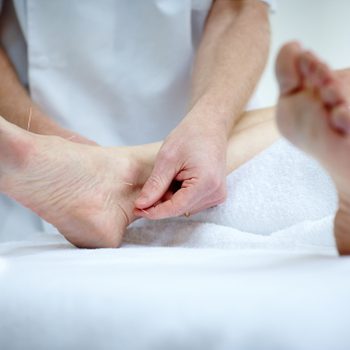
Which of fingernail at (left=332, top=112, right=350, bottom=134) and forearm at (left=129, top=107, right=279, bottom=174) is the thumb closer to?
forearm at (left=129, top=107, right=279, bottom=174)

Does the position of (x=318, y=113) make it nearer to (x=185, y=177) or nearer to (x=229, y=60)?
(x=185, y=177)

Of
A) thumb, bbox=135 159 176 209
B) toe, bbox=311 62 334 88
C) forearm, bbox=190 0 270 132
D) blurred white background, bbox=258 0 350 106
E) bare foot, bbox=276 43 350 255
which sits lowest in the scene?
blurred white background, bbox=258 0 350 106

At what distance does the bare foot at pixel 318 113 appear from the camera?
49 centimetres

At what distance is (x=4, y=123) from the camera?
641mm

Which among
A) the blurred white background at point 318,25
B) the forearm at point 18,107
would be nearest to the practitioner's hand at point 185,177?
the forearm at point 18,107

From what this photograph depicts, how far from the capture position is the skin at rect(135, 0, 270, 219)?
2.51 ft

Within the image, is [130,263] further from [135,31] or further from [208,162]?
[135,31]

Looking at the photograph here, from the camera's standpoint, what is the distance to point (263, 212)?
30.8 inches

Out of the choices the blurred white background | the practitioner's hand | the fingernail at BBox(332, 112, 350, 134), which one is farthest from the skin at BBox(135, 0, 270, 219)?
the blurred white background

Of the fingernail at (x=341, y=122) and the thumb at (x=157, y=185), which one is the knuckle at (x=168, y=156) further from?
the fingernail at (x=341, y=122)

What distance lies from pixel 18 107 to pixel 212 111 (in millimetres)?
388

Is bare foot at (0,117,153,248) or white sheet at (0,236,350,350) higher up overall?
white sheet at (0,236,350,350)

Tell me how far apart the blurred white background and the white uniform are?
56 cm

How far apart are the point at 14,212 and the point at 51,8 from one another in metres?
0.40
